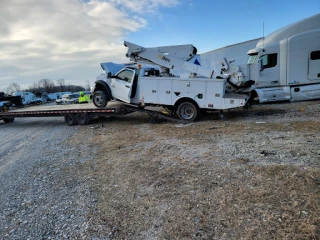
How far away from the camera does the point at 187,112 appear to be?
9.41 metres

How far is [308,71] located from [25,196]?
1251cm

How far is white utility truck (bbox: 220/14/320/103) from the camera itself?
1130 centimetres

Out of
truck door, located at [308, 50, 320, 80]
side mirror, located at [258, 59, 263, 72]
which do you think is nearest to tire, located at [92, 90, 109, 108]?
side mirror, located at [258, 59, 263, 72]

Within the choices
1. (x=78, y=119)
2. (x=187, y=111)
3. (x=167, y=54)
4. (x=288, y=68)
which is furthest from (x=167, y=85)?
(x=288, y=68)

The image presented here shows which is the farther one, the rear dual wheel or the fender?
the rear dual wheel

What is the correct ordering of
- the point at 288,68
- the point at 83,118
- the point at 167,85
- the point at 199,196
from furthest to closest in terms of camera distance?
1. the point at 288,68
2. the point at 83,118
3. the point at 167,85
4. the point at 199,196

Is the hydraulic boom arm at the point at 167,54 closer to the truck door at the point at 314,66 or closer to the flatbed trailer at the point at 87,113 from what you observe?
the flatbed trailer at the point at 87,113

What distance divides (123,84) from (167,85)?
1.87 metres

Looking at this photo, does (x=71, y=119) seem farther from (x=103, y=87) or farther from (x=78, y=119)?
(x=103, y=87)

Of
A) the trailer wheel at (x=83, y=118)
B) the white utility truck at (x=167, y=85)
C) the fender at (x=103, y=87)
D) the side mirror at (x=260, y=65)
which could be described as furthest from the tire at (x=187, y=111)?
the side mirror at (x=260, y=65)

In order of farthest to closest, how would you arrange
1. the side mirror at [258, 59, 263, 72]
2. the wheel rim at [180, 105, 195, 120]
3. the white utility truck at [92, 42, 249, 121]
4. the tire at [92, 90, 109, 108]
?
the side mirror at [258, 59, 263, 72] → the tire at [92, 90, 109, 108] → the wheel rim at [180, 105, 195, 120] → the white utility truck at [92, 42, 249, 121]

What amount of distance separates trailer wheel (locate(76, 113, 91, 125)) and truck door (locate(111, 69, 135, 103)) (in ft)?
5.32

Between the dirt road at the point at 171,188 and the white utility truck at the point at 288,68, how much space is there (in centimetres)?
483

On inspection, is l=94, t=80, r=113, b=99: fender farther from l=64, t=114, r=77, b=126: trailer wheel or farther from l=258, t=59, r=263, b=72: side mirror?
l=258, t=59, r=263, b=72: side mirror
